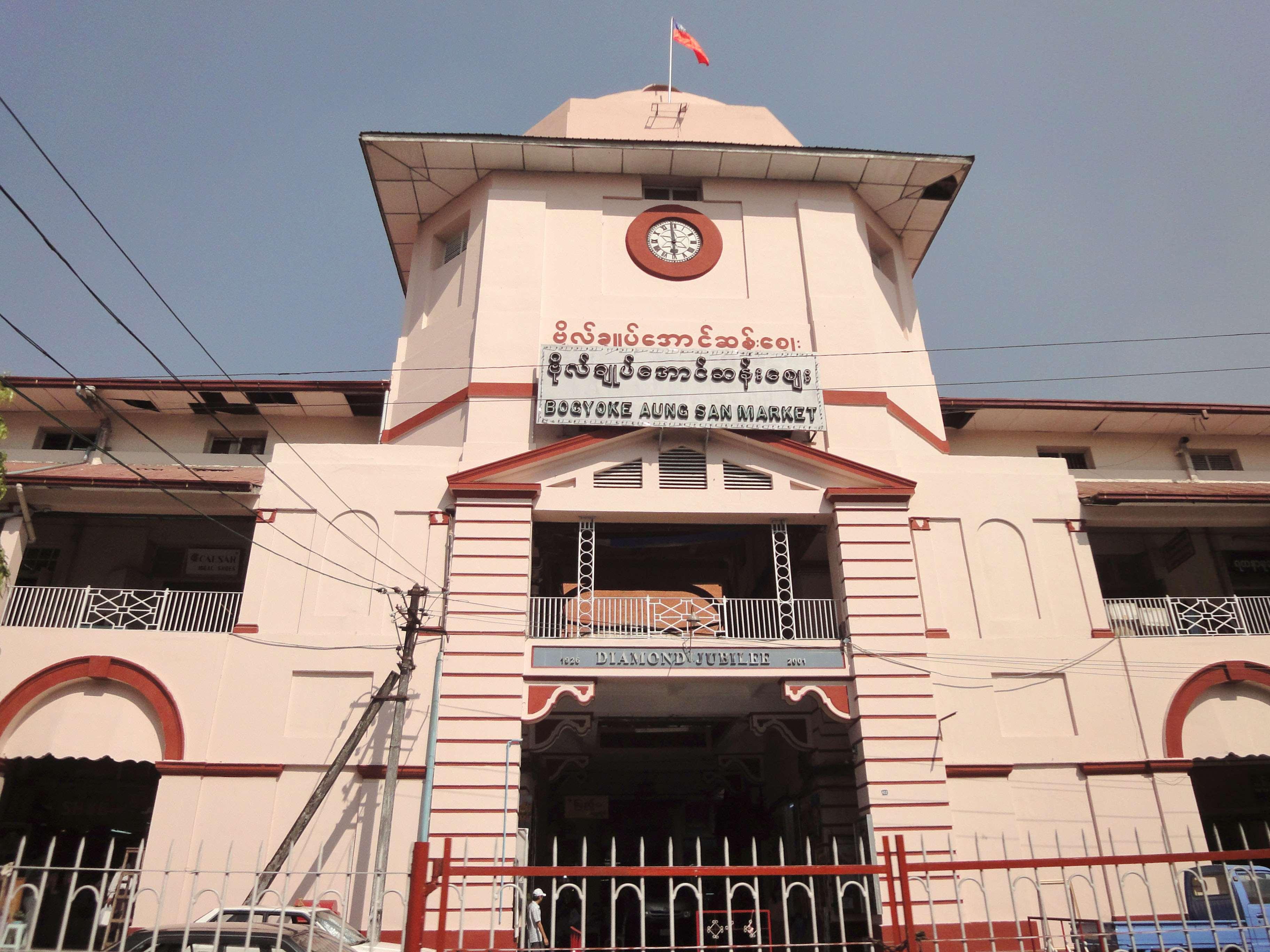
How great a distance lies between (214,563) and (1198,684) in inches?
854

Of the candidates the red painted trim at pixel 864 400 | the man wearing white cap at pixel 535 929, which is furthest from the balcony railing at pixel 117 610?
the red painted trim at pixel 864 400

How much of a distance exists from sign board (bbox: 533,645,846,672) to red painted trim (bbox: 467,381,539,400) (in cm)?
554

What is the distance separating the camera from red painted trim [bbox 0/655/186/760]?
659 inches

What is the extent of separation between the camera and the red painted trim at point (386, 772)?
53.3 ft

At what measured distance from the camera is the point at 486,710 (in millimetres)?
16547

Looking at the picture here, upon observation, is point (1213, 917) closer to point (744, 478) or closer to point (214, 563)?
point (744, 478)

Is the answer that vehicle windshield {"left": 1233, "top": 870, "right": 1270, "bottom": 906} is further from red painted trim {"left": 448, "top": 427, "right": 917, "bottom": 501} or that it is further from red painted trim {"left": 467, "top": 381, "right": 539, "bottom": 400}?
red painted trim {"left": 467, "top": 381, "right": 539, "bottom": 400}

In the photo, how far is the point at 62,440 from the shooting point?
22.9m

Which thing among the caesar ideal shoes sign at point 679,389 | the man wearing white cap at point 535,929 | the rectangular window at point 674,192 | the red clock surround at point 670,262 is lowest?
the man wearing white cap at point 535,929

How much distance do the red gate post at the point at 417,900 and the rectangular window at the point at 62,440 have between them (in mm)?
19972

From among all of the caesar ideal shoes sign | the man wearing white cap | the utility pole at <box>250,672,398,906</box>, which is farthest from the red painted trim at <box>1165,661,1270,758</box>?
the utility pole at <box>250,672,398,906</box>

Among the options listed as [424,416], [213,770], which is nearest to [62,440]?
[424,416]

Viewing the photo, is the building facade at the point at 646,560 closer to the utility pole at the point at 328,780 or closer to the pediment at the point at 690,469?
the pediment at the point at 690,469

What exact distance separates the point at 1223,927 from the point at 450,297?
61.1 ft
